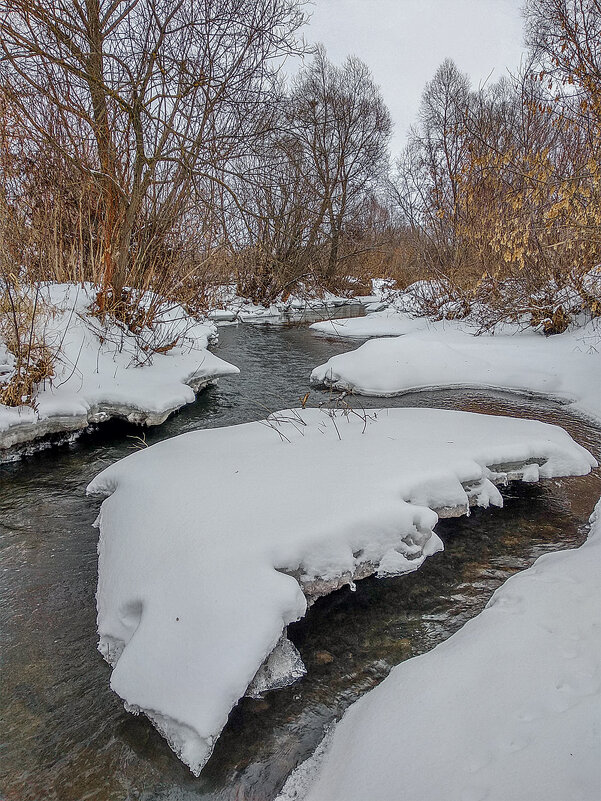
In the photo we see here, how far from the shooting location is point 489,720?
71.4 inches

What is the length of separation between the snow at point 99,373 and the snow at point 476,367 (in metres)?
2.13

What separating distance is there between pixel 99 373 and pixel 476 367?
5.97 m

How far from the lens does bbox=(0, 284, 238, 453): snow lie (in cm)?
523

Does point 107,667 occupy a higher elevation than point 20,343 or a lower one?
lower

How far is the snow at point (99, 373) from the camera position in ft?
17.2

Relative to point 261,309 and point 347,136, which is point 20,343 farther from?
point 347,136

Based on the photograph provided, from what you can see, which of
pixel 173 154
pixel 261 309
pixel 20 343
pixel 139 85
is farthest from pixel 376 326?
pixel 20 343

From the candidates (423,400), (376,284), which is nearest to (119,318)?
(423,400)

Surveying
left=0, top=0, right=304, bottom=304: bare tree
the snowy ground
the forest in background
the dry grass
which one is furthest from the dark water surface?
the snowy ground

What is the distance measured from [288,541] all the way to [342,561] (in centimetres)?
35

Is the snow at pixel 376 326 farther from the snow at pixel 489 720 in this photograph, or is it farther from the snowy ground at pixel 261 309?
the snow at pixel 489 720

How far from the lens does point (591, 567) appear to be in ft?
8.98

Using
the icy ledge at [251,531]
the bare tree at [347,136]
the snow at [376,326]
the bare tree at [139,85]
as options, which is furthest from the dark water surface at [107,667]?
the bare tree at [347,136]

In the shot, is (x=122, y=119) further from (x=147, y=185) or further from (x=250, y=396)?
(x=250, y=396)
